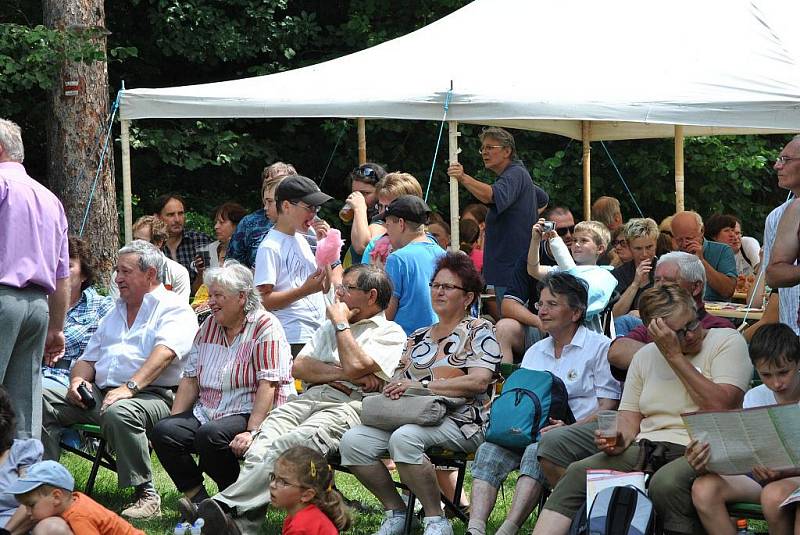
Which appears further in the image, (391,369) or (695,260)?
(391,369)

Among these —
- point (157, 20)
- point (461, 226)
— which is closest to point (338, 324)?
point (461, 226)

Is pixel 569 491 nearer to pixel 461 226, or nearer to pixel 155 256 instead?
pixel 155 256

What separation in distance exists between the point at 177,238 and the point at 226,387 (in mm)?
3267

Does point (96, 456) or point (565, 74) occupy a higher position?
point (565, 74)

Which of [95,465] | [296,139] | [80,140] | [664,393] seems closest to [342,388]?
[95,465]

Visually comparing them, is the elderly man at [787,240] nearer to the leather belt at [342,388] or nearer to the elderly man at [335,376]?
the elderly man at [335,376]

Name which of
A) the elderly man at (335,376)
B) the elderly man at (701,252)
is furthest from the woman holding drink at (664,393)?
the elderly man at (701,252)

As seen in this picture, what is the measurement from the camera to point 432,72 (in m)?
7.79

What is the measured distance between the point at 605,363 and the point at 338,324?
1188mm

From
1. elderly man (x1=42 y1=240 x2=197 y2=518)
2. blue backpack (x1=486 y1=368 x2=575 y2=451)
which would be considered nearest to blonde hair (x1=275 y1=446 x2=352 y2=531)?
blue backpack (x1=486 y1=368 x2=575 y2=451)

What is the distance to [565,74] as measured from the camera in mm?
7621

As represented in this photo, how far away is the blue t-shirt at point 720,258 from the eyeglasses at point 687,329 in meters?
3.64

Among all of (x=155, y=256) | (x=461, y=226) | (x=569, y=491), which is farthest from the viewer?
(x=461, y=226)

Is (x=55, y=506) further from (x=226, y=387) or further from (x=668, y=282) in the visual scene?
(x=668, y=282)
